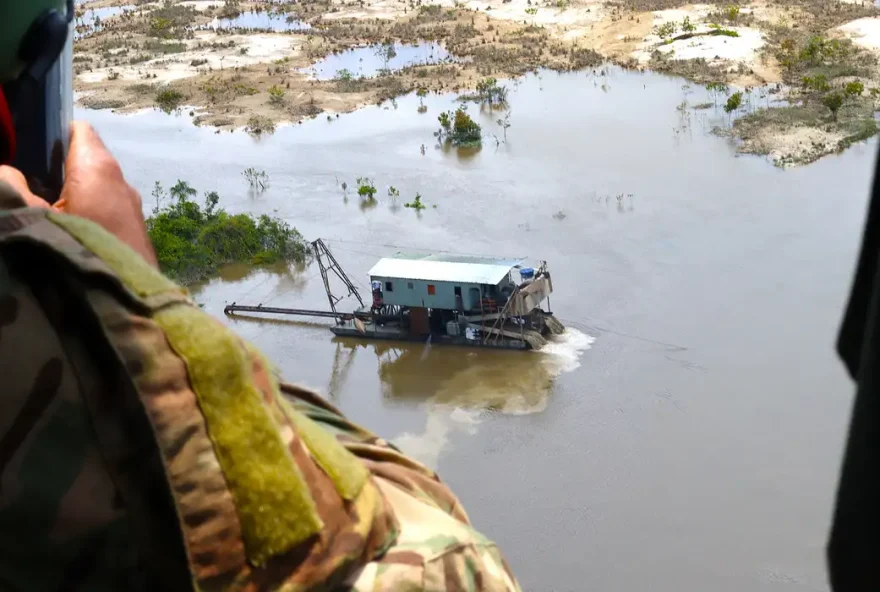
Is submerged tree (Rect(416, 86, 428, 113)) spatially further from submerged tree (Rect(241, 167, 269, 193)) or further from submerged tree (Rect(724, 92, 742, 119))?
submerged tree (Rect(724, 92, 742, 119))

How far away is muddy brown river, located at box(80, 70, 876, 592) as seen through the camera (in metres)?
9.12

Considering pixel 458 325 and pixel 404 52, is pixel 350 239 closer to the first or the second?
pixel 458 325

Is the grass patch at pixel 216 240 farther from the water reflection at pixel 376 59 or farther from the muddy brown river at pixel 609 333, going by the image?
the water reflection at pixel 376 59

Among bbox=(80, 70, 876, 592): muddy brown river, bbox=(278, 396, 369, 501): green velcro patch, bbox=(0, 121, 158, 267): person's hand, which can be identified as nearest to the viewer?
bbox=(278, 396, 369, 501): green velcro patch

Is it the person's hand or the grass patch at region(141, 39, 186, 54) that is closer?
the person's hand

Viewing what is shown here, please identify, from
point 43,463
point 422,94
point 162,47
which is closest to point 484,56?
point 422,94

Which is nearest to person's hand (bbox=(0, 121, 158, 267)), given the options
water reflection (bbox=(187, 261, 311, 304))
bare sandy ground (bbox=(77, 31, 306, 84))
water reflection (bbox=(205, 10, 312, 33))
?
water reflection (bbox=(187, 261, 311, 304))

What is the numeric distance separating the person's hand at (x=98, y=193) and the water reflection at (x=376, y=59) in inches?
891

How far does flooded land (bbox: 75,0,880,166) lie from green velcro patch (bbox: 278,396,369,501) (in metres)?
15.8

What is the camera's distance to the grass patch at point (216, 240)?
48.8 ft

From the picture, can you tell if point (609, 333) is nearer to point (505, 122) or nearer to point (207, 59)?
point (505, 122)

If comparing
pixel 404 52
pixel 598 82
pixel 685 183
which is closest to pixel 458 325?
pixel 685 183

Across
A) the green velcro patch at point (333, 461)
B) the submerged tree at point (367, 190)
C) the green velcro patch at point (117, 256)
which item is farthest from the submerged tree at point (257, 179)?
the green velcro patch at point (117, 256)

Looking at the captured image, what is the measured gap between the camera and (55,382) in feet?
3.72
